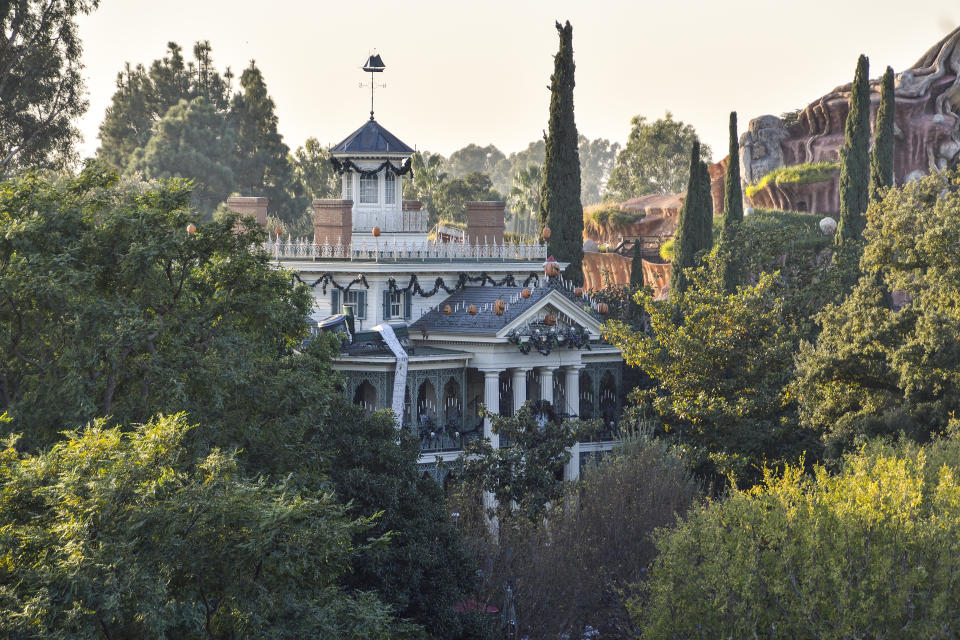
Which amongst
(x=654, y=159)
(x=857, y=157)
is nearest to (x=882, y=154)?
(x=857, y=157)

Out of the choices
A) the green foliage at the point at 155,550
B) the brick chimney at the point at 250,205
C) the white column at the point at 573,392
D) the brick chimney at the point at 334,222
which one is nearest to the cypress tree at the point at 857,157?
the white column at the point at 573,392

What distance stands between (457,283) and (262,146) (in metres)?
59.5

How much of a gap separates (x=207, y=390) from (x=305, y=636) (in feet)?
26.3

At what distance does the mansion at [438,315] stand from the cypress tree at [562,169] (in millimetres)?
5423

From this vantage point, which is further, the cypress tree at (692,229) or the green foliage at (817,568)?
the cypress tree at (692,229)

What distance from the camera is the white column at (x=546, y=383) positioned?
4191 cm

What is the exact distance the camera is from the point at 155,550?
15.7 m

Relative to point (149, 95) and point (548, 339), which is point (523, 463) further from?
point (149, 95)

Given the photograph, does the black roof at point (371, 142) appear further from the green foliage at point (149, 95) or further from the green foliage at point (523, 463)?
the green foliage at point (149, 95)

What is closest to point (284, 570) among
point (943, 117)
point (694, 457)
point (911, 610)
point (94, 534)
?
point (94, 534)

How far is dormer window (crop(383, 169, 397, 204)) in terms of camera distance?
47062 millimetres

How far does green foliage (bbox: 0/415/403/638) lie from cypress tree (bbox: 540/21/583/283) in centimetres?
3559

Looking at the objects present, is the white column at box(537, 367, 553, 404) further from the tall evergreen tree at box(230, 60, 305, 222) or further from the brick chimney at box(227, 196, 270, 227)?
the tall evergreen tree at box(230, 60, 305, 222)

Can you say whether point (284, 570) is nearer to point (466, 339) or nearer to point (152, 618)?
point (152, 618)
